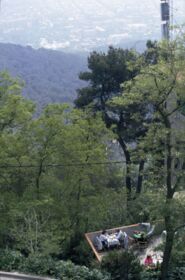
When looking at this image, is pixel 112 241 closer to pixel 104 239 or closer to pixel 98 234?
pixel 104 239

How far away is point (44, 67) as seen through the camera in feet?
350

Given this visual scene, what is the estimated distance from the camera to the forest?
39.2 feet

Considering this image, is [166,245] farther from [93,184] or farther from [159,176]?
[93,184]

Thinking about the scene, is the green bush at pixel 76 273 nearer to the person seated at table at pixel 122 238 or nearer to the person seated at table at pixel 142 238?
the person seated at table at pixel 122 238

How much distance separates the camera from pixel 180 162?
1251 cm

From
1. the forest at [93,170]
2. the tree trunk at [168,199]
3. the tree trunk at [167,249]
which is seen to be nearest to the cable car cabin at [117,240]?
the forest at [93,170]

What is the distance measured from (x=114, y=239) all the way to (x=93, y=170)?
3.29 metres

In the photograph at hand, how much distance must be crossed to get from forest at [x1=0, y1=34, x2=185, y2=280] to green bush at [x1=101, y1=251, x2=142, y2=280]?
0.09 ft

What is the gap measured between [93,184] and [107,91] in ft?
31.8

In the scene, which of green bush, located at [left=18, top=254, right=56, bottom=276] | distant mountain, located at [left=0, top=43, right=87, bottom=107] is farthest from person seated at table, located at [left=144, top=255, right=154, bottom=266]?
distant mountain, located at [left=0, top=43, right=87, bottom=107]

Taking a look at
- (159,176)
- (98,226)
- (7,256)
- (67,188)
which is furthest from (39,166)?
(159,176)

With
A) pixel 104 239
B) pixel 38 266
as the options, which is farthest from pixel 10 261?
pixel 104 239

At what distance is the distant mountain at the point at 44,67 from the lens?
297 ft

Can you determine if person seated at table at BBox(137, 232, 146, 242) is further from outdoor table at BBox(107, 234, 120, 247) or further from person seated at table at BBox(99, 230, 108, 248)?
person seated at table at BBox(99, 230, 108, 248)
